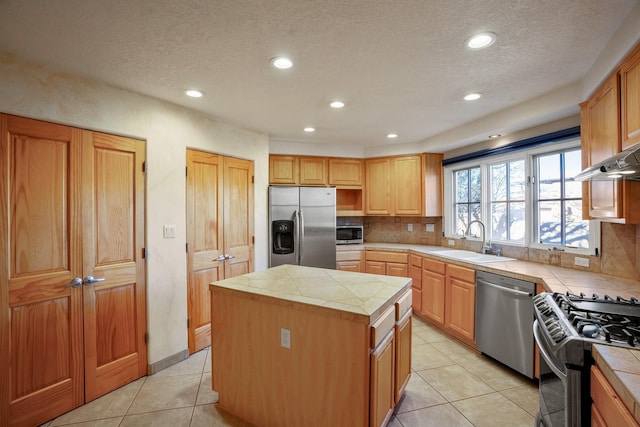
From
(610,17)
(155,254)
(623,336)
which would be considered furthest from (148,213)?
(610,17)

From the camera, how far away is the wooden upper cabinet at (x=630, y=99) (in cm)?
159

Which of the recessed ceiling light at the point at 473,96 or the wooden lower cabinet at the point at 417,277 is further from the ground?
the recessed ceiling light at the point at 473,96

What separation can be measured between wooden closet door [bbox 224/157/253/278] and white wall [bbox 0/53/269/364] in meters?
0.30

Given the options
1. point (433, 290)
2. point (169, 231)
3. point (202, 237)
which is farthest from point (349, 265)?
point (169, 231)

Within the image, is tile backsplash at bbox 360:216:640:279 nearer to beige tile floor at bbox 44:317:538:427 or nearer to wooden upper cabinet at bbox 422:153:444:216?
wooden upper cabinet at bbox 422:153:444:216

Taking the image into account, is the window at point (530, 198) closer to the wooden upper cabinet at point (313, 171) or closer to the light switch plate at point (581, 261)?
the light switch plate at point (581, 261)

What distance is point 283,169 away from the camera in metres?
4.34

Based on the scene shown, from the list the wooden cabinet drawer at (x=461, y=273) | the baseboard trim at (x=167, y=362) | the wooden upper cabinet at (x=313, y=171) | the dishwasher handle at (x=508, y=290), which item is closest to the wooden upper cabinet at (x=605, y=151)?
the dishwasher handle at (x=508, y=290)

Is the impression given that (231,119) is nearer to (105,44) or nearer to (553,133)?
(105,44)

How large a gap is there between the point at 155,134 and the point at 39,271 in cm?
133

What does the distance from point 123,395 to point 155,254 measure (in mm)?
1088

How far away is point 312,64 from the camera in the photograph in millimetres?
2084

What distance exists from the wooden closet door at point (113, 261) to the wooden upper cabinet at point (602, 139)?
337 centimetres

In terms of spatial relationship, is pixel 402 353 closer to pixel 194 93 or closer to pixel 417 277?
pixel 417 277
